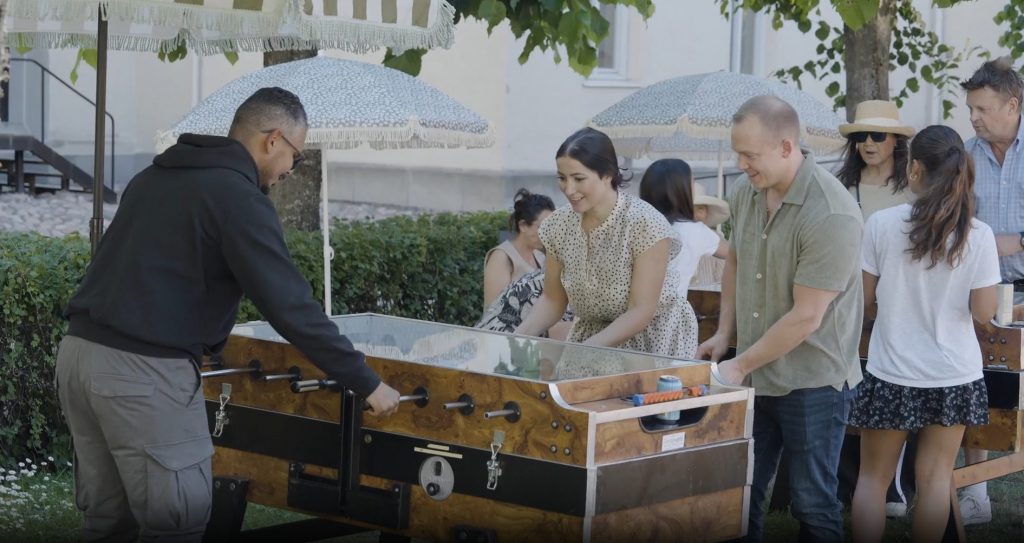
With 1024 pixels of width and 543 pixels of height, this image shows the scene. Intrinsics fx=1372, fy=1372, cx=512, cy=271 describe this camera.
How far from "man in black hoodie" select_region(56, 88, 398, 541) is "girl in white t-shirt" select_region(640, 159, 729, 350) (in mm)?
2837

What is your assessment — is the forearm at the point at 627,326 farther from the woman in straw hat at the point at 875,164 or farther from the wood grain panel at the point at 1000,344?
the woman in straw hat at the point at 875,164

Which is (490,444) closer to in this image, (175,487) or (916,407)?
(175,487)

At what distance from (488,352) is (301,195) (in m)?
4.41

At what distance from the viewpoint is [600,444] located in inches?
148

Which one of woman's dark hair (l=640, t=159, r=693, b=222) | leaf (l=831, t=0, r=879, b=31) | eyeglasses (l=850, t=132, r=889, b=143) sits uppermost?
leaf (l=831, t=0, r=879, b=31)

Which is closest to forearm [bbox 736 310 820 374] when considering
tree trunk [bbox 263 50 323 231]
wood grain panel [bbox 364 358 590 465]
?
wood grain panel [bbox 364 358 590 465]

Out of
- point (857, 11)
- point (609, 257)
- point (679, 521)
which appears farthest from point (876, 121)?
point (679, 521)

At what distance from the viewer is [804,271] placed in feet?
14.2

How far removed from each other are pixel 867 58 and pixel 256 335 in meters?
7.07

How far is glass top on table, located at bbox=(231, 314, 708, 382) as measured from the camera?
421cm

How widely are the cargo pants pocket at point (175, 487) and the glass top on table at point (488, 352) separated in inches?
27.3

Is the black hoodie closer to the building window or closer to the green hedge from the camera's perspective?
the green hedge

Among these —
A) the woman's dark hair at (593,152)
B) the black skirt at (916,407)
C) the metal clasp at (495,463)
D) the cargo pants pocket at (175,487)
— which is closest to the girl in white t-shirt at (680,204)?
A: the woman's dark hair at (593,152)

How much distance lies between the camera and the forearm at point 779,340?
4348 mm
